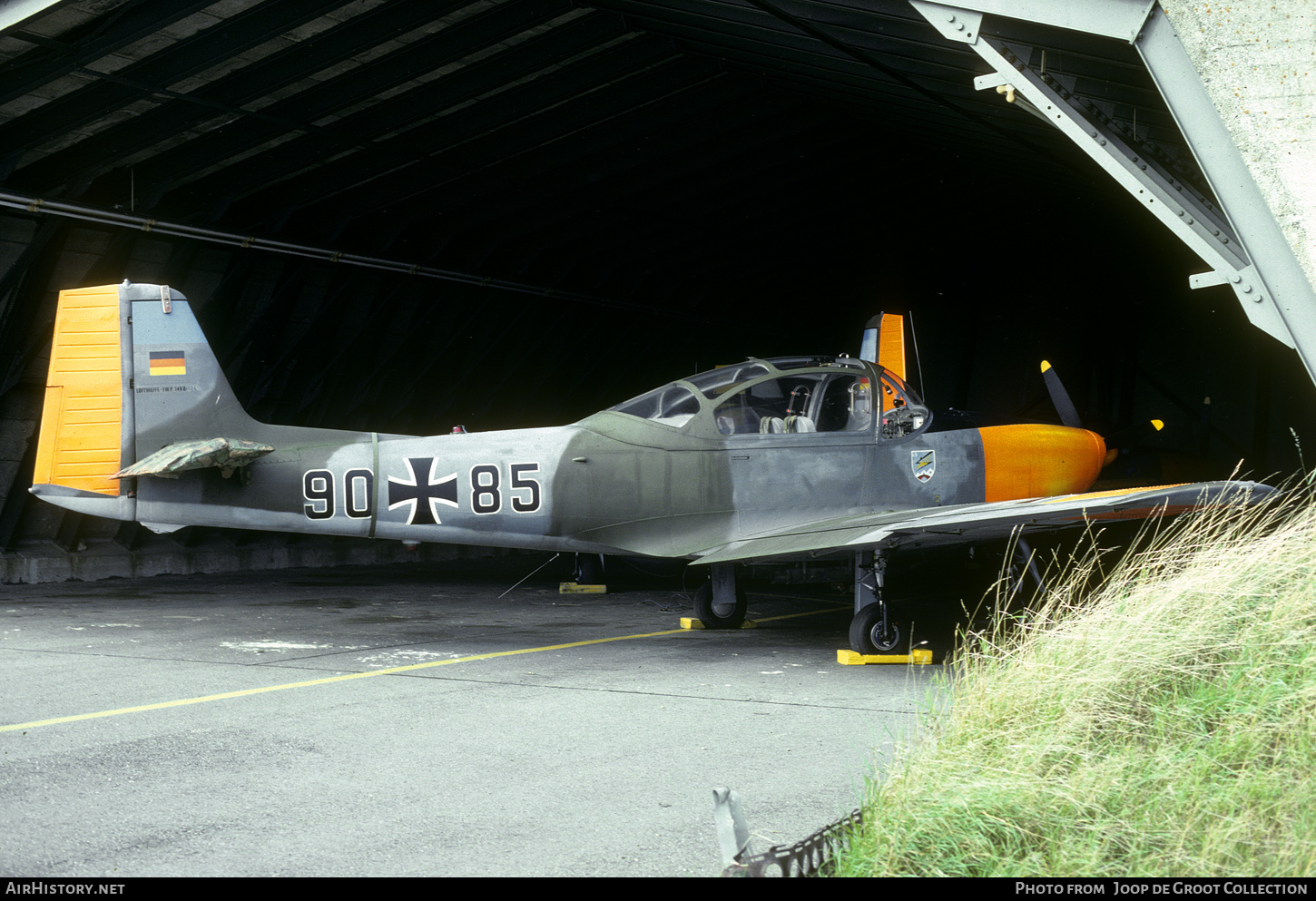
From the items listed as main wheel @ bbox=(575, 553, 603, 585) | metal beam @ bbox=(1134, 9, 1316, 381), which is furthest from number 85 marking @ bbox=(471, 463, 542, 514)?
main wheel @ bbox=(575, 553, 603, 585)

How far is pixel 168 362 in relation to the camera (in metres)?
8.84

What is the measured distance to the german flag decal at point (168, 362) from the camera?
8.80 m

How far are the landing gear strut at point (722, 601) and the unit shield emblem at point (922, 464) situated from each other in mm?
2033

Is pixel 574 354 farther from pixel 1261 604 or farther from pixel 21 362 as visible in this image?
pixel 1261 604

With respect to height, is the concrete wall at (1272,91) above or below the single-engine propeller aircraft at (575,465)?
above

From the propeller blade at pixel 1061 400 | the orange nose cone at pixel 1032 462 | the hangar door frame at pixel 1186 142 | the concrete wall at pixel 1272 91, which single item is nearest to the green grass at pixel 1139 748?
the hangar door frame at pixel 1186 142

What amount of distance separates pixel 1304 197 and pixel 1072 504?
7.84 feet

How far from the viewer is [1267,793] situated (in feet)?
10.9

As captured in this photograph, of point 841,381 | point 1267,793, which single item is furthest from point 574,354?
point 1267,793

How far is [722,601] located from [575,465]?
2.31 metres

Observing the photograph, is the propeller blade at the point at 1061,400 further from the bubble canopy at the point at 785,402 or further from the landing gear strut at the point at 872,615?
the landing gear strut at the point at 872,615

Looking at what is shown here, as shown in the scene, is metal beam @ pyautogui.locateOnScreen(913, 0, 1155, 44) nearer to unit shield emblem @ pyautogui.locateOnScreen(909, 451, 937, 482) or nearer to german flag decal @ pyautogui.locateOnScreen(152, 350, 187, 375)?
unit shield emblem @ pyautogui.locateOnScreen(909, 451, 937, 482)

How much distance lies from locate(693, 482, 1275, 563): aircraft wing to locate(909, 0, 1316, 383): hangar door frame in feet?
4.04

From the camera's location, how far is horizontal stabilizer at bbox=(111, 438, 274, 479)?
8.18m
